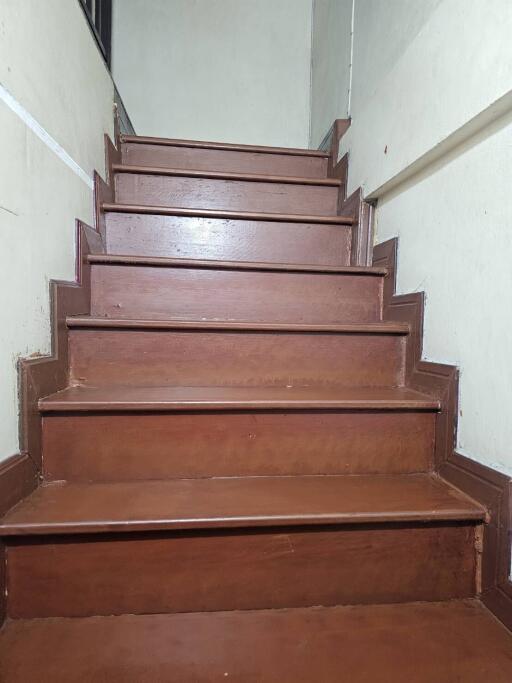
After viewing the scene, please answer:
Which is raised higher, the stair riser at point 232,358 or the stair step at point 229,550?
the stair riser at point 232,358

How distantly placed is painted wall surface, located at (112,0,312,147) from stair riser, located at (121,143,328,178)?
3.10 feet

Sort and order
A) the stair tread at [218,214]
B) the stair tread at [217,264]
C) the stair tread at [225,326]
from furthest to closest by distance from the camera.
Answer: the stair tread at [218,214], the stair tread at [217,264], the stair tread at [225,326]

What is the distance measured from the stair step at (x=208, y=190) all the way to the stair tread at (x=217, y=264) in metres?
0.49

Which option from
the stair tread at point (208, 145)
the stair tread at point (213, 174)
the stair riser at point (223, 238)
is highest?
the stair tread at point (208, 145)

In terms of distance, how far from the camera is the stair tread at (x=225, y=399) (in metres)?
0.88

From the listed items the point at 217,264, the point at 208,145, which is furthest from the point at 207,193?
the point at 217,264

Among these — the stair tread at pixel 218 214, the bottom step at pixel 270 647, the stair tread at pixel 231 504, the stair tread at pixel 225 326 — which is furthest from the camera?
the stair tread at pixel 218 214

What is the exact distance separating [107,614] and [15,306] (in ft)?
2.00

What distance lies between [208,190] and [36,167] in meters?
0.82

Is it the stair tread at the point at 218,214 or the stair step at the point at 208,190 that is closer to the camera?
the stair tread at the point at 218,214

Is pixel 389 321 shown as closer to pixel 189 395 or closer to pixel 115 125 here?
pixel 189 395

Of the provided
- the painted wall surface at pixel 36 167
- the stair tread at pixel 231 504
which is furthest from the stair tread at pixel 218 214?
the stair tread at pixel 231 504

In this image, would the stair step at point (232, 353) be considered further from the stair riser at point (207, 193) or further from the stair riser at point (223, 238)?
the stair riser at point (207, 193)

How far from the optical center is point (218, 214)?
1445mm
